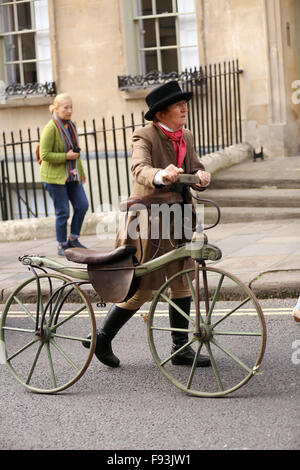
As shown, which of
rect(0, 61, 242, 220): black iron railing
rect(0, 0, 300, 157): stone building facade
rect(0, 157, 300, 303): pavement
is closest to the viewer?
rect(0, 157, 300, 303): pavement

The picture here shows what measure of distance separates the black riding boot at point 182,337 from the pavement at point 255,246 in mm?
1840

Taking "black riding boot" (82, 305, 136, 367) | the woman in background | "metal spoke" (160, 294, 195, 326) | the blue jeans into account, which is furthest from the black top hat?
the blue jeans

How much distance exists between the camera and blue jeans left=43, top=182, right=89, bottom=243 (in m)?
9.67

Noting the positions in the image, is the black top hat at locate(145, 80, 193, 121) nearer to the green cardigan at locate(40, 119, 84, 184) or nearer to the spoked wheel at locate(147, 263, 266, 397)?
the spoked wheel at locate(147, 263, 266, 397)

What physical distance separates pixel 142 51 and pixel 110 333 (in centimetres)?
941

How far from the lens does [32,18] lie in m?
15.1

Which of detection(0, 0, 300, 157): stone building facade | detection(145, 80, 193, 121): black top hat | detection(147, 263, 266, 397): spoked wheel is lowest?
detection(147, 263, 266, 397): spoked wheel

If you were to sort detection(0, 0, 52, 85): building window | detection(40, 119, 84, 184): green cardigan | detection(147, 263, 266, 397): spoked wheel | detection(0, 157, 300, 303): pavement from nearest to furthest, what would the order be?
detection(147, 263, 266, 397): spoked wheel
detection(0, 157, 300, 303): pavement
detection(40, 119, 84, 184): green cardigan
detection(0, 0, 52, 85): building window

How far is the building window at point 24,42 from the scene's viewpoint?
49.4 feet

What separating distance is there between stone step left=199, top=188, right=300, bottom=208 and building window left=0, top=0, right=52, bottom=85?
5095 millimetres

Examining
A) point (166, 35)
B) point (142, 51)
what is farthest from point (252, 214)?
point (142, 51)

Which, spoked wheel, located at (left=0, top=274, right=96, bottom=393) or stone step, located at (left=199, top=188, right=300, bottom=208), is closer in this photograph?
spoked wheel, located at (left=0, top=274, right=96, bottom=393)

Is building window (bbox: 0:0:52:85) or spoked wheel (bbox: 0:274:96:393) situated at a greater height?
building window (bbox: 0:0:52:85)

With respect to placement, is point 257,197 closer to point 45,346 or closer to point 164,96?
point 164,96
